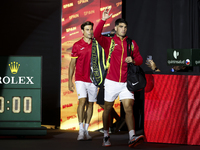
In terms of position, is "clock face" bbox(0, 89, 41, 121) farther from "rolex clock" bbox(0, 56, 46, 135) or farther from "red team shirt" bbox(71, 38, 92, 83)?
"red team shirt" bbox(71, 38, 92, 83)

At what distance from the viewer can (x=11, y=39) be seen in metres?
6.87

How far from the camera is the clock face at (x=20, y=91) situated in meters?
5.12

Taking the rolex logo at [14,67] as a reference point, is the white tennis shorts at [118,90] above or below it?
below

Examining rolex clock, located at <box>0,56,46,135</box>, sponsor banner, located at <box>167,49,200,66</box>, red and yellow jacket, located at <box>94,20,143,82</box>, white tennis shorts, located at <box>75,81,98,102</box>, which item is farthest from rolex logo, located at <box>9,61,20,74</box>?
sponsor banner, located at <box>167,49,200,66</box>

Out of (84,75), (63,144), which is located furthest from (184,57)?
(63,144)

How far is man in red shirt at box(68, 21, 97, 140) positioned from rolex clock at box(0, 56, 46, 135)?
1.91 feet

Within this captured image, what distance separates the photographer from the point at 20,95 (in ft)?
17.0

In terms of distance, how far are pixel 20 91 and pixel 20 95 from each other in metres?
0.06

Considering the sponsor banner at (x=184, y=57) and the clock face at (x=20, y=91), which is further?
the clock face at (x=20, y=91)

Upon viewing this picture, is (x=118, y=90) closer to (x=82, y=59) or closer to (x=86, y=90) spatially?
(x=86, y=90)

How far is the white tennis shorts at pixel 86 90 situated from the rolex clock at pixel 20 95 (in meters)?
0.62

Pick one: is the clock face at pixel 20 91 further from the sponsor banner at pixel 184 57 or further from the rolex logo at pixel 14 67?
the sponsor banner at pixel 184 57

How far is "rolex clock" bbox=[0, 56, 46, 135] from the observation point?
5.11 m

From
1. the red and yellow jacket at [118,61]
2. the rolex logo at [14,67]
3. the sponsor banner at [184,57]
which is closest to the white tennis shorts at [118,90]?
the red and yellow jacket at [118,61]
